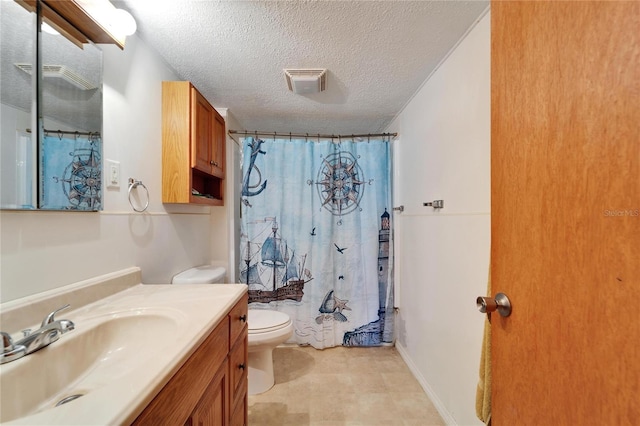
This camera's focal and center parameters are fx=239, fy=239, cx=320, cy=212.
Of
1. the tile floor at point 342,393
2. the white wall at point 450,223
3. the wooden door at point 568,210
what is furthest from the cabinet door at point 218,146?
the wooden door at point 568,210

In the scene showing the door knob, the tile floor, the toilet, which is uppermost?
the door knob

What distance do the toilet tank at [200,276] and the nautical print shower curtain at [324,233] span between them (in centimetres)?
42

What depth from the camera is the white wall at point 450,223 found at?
1.12 metres

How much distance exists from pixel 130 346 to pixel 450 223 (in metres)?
1.52

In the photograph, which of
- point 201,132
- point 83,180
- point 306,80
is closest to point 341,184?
point 306,80

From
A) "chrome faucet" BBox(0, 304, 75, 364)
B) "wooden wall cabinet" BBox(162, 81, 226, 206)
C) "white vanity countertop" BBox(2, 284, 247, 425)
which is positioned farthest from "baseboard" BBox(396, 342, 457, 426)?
"wooden wall cabinet" BBox(162, 81, 226, 206)

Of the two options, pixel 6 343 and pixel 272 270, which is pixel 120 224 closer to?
pixel 6 343

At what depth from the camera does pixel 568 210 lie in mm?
452

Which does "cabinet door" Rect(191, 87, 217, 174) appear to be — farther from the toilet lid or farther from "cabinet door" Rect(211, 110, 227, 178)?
the toilet lid

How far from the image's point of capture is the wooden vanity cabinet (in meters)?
0.53

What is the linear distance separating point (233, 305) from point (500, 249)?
0.95 m

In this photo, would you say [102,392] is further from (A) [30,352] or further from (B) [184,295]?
(B) [184,295]

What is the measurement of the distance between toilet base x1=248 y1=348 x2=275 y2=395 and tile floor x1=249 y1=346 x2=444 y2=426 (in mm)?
44

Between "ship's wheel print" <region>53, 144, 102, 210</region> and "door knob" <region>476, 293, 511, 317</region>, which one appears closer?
"door knob" <region>476, 293, 511, 317</region>
